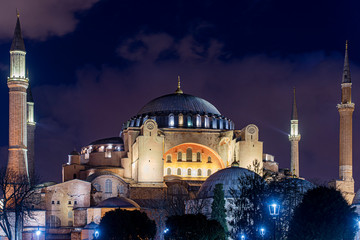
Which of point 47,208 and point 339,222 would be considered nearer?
point 339,222

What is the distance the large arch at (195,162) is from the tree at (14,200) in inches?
444

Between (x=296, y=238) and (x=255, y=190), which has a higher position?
(x=255, y=190)

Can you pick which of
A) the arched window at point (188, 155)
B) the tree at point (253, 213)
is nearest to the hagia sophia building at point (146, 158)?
the arched window at point (188, 155)

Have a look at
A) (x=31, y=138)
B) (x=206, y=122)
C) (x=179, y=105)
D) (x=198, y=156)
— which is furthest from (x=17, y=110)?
(x=206, y=122)

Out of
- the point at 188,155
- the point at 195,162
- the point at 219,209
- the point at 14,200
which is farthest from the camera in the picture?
the point at 188,155

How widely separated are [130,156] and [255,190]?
1819 centimetres

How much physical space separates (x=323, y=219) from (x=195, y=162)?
24.2 m

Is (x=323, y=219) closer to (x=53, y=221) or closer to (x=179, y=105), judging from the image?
(x=53, y=221)

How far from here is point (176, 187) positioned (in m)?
45.2

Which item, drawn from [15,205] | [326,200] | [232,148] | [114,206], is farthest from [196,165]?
[326,200]

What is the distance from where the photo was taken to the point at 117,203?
134ft

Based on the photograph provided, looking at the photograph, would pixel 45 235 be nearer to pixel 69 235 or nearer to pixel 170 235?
pixel 69 235

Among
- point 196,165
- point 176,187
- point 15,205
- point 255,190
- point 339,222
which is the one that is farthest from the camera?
point 196,165

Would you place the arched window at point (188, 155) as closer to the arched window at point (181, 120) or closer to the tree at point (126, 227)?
the arched window at point (181, 120)
